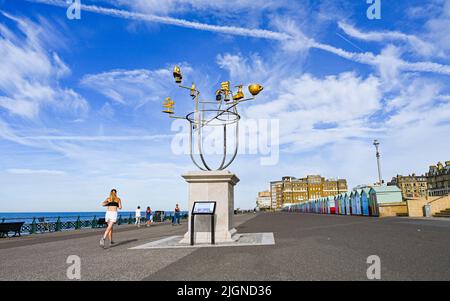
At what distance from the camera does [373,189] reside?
2914cm

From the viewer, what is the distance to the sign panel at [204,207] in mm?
9772

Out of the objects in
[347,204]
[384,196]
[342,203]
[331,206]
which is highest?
[384,196]

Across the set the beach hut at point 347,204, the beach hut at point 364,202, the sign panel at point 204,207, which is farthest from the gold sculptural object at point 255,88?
the beach hut at point 347,204

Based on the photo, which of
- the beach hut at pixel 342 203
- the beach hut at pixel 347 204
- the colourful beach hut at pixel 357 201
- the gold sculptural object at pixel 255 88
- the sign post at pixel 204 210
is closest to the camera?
the sign post at pixel 204 210

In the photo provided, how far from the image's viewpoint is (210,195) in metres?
10.6

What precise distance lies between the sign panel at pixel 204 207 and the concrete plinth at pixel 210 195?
1.58 feet

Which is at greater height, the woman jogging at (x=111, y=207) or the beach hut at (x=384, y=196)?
the beach hut at (x=384, y=196)

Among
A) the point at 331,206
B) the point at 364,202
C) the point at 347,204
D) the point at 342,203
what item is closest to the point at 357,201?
the point at 364,202

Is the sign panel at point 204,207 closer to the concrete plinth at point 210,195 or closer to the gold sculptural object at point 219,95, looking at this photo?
the concrete plinth at point 210,195

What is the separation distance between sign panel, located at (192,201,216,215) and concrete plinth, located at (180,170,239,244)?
0.48m

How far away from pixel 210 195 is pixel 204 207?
0.74 metres

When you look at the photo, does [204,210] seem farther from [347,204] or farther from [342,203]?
[342,203]

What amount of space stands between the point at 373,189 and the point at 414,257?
81.1ft
